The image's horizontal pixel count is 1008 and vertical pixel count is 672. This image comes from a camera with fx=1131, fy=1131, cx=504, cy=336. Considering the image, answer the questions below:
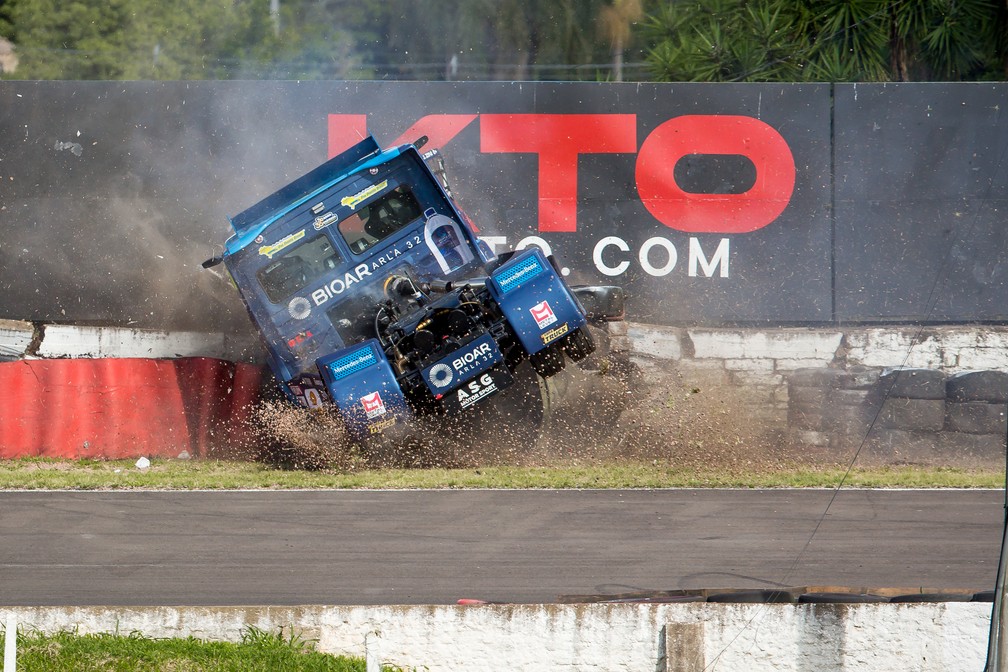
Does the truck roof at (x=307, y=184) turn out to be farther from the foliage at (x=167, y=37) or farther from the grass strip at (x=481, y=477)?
the foliage at (x=167, y=37)

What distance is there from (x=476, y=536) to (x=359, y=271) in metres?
3.63

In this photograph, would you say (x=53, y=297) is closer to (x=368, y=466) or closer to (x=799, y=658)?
(x=368, y=466)

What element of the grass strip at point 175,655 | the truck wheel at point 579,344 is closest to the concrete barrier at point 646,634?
the grass strip at point 175,655

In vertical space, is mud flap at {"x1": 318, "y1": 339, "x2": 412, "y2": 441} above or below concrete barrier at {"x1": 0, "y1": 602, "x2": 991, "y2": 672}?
above

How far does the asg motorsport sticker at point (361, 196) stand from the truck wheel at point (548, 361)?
2395 millimetres

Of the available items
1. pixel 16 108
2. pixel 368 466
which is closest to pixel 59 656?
pixel 368 466

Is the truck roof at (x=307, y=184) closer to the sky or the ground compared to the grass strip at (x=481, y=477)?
closer to the sky

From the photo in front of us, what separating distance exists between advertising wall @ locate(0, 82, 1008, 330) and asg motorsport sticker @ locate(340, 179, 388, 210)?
7.65 ft

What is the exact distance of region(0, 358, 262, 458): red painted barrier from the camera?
12.2 m

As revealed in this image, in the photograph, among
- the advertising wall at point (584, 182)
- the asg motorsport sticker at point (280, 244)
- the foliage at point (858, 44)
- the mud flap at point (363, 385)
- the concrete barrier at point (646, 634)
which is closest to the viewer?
the concrete barrier at point (646, 634)

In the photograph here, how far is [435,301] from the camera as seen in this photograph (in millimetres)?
11297

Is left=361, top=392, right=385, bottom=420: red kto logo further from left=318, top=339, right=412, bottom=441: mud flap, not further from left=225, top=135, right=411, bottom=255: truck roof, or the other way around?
left=225, top=135, right=411, bottom=255: truck roof

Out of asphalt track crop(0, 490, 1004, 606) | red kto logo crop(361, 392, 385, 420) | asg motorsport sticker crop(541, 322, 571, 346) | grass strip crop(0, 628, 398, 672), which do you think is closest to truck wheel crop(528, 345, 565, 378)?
asg motorsport sticker crop(541, 322, 571, 346)

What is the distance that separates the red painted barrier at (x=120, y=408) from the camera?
39.9ft
